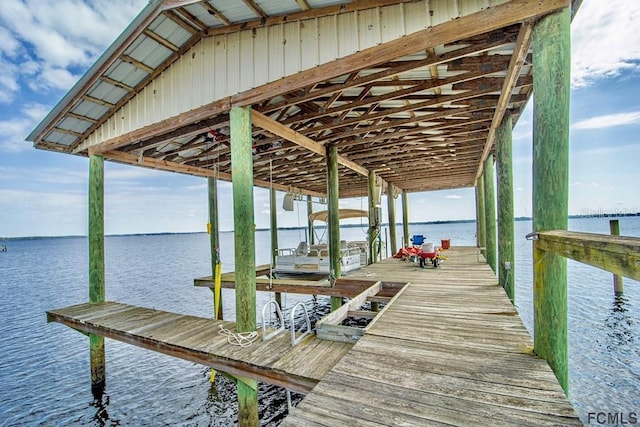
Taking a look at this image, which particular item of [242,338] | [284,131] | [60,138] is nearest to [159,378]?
[242,338]

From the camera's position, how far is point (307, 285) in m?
9.57

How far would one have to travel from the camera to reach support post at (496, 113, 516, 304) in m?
6.76

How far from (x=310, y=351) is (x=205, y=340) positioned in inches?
88.2

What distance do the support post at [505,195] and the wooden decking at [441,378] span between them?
7.19ft

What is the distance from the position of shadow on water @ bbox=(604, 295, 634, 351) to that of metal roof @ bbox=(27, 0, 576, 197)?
9.11 m

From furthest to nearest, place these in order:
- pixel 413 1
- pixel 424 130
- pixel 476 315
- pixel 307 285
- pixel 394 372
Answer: pixel 307 285
pixel 424 130
pixel 476 315
pixel 413 1
pixel 394 372

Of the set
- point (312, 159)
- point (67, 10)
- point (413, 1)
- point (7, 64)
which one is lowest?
point (312, 159)

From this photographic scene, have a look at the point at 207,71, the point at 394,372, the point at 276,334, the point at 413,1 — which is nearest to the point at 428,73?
the point at 413,1

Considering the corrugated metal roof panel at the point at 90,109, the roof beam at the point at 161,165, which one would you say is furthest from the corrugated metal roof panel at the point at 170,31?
the roof beam at the point at 161,165

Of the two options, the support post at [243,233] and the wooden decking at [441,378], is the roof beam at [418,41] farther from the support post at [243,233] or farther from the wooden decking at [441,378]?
the wooden decking at [441,378]

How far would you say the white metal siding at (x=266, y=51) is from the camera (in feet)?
13.9

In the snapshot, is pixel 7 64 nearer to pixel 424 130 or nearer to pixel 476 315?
pixel 424 130

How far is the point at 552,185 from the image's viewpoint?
3.05 m

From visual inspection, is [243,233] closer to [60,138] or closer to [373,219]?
[60,138]
